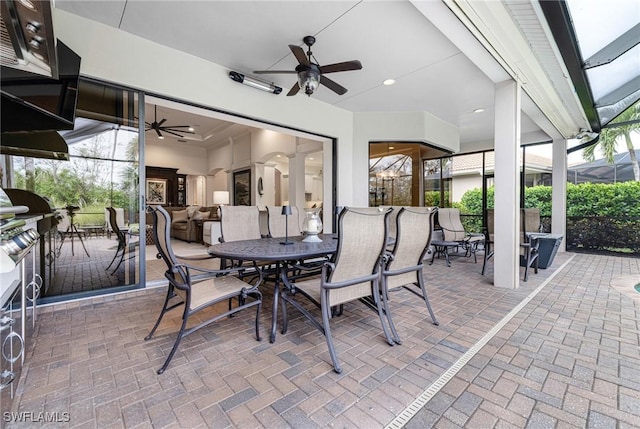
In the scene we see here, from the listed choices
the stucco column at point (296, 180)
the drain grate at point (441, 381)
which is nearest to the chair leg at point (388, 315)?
the drain grate at point (441, 381)

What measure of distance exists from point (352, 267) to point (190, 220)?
7071mm

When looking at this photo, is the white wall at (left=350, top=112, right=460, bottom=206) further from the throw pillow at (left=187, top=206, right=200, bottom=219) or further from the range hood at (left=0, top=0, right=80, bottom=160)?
the throw pillow at (left=187, top=206, right=200, bottom=219)

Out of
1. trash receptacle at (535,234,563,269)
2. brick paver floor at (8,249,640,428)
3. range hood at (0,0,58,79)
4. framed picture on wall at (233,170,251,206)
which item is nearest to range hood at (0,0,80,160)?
range hood at (0,0,58,79)

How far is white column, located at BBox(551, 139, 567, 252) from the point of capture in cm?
664

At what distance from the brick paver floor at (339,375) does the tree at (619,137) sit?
18.6 ft

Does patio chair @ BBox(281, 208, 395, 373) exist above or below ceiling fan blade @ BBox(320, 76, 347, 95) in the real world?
below

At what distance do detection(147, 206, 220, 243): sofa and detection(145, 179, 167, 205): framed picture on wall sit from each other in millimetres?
2146

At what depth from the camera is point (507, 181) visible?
3539mm

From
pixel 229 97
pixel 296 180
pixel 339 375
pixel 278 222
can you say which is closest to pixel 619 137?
pixel 296 180

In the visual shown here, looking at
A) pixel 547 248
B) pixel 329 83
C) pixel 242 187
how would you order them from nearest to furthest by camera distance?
1. pixel 329 83
2. pixel 547 248
3. pixel 242 187

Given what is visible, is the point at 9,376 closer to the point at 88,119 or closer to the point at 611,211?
the point at 88,119

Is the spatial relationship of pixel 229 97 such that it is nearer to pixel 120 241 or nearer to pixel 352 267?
pixel 120 241

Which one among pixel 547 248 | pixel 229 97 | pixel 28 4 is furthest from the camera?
pixel 547 248

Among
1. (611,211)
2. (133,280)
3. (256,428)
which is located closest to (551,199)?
(611,211)
